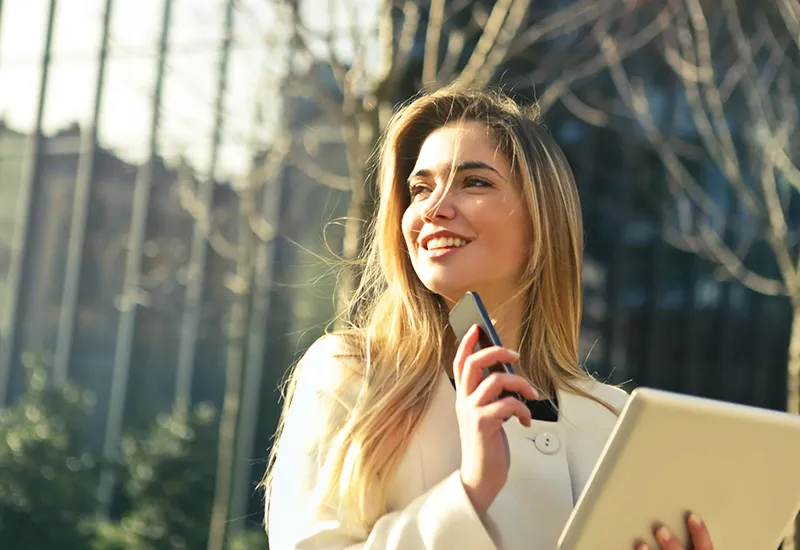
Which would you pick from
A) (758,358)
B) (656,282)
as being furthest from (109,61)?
(758,358)

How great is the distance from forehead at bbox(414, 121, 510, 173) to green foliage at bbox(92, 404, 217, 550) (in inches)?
251

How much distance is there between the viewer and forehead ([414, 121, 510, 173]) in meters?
2.03

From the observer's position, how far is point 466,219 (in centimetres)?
195

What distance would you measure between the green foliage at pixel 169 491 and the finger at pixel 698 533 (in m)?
Result: 6.78

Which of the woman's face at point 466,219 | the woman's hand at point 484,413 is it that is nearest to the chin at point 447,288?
the woman's face at point 466,219

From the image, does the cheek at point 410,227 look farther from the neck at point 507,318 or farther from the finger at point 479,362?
the finger at point 479,362

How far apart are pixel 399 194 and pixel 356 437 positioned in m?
0.58

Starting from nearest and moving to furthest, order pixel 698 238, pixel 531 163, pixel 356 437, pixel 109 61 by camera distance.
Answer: pixel 356 437
pixel 531 163
pixel 698 238
pixel 109 61

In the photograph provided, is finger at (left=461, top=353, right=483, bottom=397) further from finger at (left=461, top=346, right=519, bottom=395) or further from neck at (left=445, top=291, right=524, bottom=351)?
neck at (left=445, top=291, right=524, bottom=351)

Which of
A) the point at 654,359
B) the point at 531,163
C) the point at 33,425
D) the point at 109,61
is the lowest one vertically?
the point at 33,425

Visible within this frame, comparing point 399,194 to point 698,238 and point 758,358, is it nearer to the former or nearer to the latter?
point 698,238

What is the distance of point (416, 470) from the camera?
185 cm

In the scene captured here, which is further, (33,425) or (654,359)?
(654,359)

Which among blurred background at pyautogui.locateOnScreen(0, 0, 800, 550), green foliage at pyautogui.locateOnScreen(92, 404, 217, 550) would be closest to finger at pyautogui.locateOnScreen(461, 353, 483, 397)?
blurred background at pyautogui.locateOnScreen(0, 0, 800, 550)
